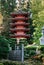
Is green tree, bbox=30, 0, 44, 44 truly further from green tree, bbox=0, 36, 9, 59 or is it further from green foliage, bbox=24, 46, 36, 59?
green tree, bbox=0, 36, 9, 59

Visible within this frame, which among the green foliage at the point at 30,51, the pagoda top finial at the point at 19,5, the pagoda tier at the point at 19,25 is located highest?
the pagoda tier at the point at 19,25

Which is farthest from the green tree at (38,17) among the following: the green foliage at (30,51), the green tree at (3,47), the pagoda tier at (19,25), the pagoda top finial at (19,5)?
the pagoda top finial at (19,5)

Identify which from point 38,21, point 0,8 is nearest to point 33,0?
point 38,21

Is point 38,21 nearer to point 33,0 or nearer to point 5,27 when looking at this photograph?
point 33,0

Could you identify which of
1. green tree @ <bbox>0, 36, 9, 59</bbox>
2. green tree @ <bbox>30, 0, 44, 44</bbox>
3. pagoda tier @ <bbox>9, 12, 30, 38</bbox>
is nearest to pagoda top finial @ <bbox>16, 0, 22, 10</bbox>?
green tree @ <bbox>30, 0, 44, 44</bbox>

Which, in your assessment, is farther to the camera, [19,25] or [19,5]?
[19,5]

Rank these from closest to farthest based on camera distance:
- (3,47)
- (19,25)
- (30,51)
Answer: (3,47)
(30,51)
(19,25)

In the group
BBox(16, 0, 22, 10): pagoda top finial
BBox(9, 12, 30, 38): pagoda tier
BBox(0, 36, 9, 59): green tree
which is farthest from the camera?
BBox(16, 0, 22, 10): pagoda top finial

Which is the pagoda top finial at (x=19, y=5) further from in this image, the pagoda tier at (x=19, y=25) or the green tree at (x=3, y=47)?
the green tree at (x=3, y=47)

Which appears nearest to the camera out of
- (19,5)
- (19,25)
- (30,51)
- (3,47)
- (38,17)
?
(3,47)

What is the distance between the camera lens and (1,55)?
3281cm

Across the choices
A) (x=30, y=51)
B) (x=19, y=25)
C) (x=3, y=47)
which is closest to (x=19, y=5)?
(x=19, y=25)

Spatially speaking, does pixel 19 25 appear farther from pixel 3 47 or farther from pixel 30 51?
pixel 3 47

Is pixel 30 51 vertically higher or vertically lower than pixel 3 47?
lower
